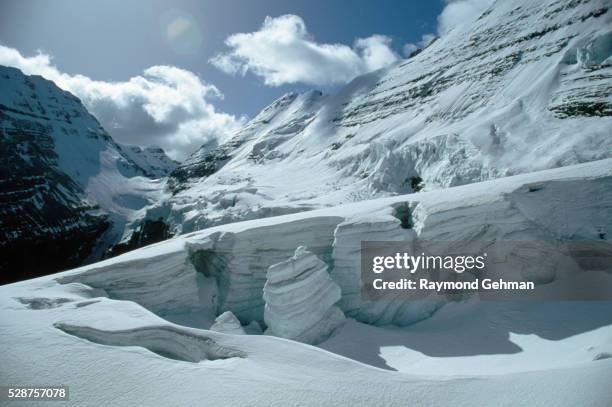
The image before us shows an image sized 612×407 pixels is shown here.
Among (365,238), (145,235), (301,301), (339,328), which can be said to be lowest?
(339,328)

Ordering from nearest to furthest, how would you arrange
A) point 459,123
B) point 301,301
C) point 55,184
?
1. point 301,301
2. point 459,123
3. point 55,184

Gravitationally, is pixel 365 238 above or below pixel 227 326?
above

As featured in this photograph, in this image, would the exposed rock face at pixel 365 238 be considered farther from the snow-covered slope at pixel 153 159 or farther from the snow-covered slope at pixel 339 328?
the snow-covered slope at pixel 153 159

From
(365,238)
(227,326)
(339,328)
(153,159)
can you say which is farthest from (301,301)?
(153,159)

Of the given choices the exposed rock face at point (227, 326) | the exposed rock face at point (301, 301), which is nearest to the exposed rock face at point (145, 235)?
the exposed rock face at point (227, 326)

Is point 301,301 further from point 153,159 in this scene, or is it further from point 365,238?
point 153,159
